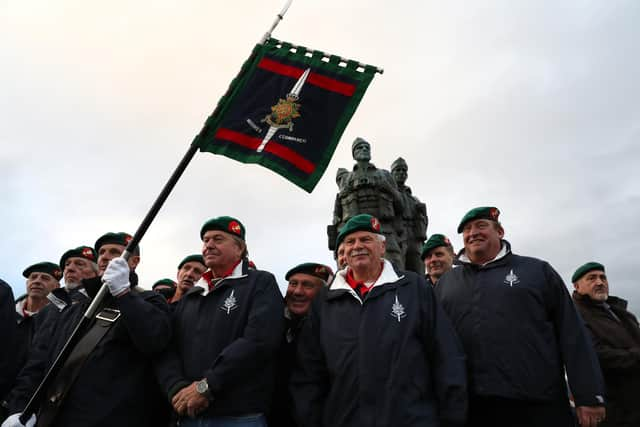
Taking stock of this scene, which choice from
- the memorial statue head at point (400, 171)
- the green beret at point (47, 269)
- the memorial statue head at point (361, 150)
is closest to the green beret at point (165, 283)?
the green beret at point (47, 269)

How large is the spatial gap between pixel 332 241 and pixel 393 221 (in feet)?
4.91

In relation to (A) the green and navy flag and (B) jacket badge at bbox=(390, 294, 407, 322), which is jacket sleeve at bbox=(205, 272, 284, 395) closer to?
(B) jacket badge at bbox=(390, 294, 407, 322)

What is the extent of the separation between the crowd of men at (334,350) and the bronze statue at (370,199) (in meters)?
6.59

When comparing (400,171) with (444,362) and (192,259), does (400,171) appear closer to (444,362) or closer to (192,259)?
(192,259)

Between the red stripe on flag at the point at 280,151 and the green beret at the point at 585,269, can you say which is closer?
the red stripe on flag at the point at 280,151

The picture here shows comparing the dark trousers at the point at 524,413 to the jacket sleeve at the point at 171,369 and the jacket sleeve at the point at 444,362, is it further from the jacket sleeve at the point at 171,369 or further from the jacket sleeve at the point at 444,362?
the jacket sleeve at the point at 171,369

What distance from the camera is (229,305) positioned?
11.3 feet

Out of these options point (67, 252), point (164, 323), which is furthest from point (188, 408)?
point (67, 252)

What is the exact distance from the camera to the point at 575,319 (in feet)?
11.1

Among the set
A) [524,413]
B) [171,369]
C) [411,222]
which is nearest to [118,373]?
[171,369]

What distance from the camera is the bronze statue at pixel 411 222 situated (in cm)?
1185

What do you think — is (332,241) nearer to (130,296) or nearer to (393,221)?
(393,221)

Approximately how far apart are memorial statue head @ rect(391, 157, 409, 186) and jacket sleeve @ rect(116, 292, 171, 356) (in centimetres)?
994

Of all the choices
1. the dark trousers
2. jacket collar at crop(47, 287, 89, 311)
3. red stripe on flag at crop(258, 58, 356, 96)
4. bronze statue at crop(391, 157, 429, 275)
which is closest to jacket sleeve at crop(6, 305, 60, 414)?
jacket collar at crop(47, 287, 89, 311)
